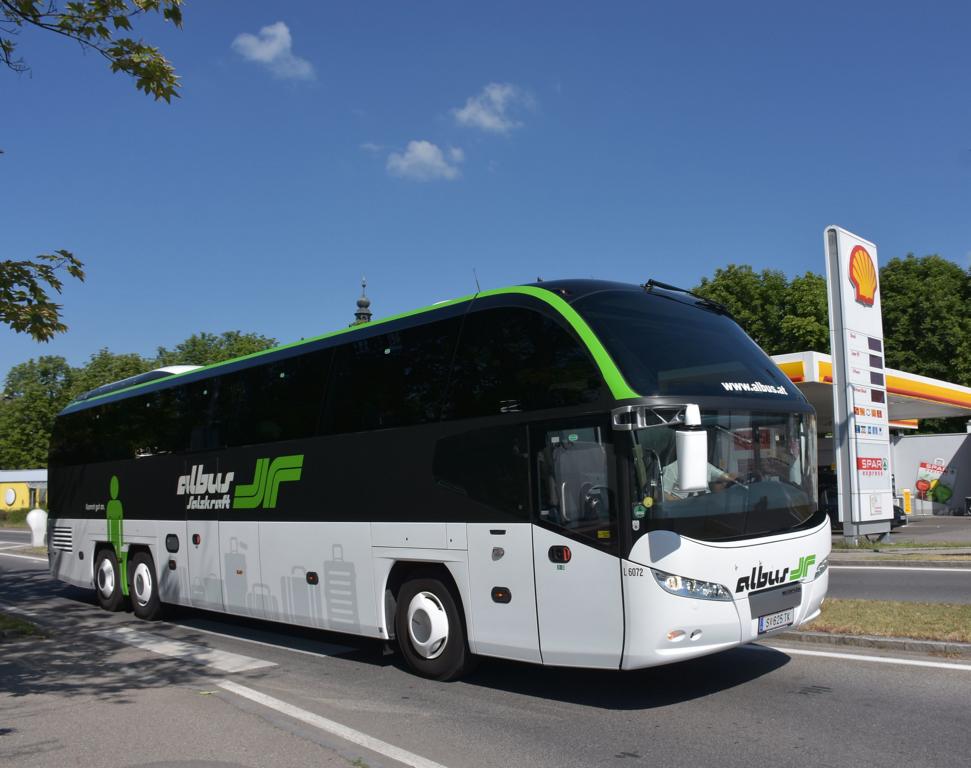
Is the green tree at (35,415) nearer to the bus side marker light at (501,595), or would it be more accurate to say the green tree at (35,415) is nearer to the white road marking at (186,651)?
the white road marking at (186,651)

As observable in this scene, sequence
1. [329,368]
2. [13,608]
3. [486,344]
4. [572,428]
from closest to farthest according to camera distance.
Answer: [572,428] < [486,344] < [329,368] < [13,608]

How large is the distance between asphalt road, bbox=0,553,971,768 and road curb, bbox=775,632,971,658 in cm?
37

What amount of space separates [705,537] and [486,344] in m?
2.62

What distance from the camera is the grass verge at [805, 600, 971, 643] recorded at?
870 cm

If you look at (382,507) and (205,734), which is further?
(382,507)

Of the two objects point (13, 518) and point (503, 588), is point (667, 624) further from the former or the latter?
point (13, 518)

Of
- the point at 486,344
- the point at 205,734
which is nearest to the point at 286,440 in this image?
the point at 486,344

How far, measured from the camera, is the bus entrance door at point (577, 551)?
6.62 meters

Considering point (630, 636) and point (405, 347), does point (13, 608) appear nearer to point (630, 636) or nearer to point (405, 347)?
point (405, 347)

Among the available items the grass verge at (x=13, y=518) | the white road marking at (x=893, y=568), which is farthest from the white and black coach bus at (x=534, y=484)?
the grass verge at (x=13, y=518)

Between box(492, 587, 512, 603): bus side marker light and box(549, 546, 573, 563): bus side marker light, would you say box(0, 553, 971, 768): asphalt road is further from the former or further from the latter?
box(549, 546, 573, 563): bus side marker light

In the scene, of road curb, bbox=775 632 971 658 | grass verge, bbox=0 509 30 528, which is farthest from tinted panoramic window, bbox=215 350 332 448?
grass verge, bbox=0 509 30 528

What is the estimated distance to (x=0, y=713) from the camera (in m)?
7.21

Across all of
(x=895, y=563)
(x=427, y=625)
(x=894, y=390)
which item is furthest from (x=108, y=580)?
(x=894, y=390)
